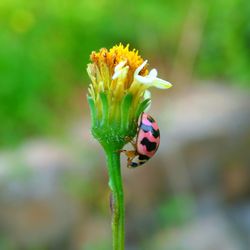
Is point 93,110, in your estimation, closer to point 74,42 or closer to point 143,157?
point 143,157

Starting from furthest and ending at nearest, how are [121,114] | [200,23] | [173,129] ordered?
[200,23] → [173,129] → [121,114]

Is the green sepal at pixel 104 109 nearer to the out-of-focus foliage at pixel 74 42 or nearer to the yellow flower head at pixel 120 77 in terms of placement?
the yellow flower head at pixel 120 77

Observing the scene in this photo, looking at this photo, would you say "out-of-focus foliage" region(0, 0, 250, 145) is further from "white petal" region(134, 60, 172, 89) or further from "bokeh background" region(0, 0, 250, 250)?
"white petal" region(134, 60, 172, 89)

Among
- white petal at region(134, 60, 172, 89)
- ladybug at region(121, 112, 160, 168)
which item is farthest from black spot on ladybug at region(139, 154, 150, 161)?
white petal at region(134, 60, 172, 89)

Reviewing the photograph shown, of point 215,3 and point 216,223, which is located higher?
point 215,3

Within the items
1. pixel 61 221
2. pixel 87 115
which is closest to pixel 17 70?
pixel 87 115

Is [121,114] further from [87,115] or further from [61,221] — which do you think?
[87,115]
